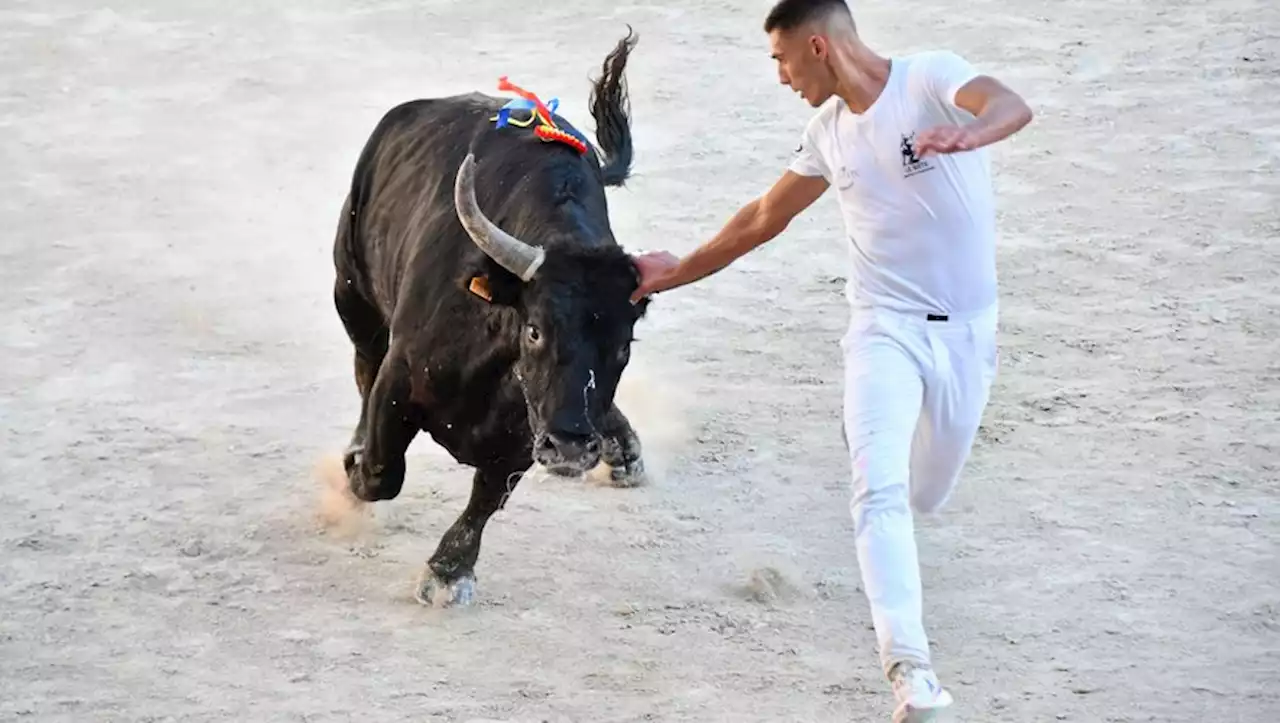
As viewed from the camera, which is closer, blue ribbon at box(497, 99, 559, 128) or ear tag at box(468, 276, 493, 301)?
ear tag at box(468, 276, 493, 301)

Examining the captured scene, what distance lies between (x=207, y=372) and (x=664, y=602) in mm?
2645

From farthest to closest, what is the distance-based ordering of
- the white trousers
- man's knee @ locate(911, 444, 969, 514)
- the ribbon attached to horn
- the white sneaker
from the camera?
the ribbon attached to horn
man's knee @ locate(911, 444, 969, 514)
the white trousers
the white sneaker

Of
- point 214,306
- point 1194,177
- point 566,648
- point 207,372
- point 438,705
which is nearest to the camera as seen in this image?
point 438,705

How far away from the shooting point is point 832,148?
16.7 ft

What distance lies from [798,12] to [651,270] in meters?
0.95

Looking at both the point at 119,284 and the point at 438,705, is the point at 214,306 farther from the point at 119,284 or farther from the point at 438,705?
the point at 438,705

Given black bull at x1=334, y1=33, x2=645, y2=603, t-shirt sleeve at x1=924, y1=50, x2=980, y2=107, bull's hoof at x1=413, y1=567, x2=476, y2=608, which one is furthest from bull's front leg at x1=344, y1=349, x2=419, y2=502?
t-shirt sleeve at x1=924, y1=50, x2=980, y2=107

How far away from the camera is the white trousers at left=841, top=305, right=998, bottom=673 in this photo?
185 inches

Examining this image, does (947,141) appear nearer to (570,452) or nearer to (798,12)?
(798,12)

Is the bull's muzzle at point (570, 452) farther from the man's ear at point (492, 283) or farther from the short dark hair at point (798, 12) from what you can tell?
the short dark hair at point (798, 12)

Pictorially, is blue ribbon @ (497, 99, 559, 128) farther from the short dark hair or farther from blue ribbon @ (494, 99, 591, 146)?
the short dark hair

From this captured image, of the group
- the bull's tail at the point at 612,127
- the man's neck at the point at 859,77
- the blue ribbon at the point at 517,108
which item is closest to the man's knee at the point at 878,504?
the man's neck at the point at 859,77

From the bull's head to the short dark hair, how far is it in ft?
2.83

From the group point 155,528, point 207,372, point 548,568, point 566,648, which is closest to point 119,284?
point 207,372
